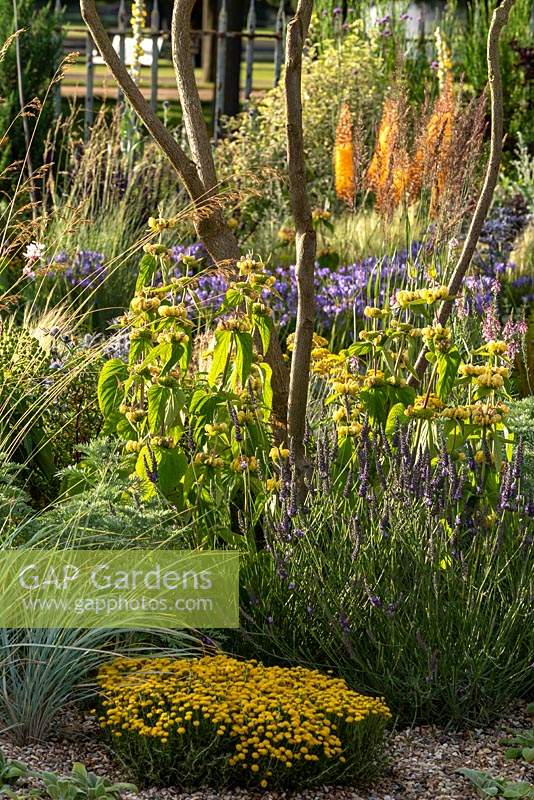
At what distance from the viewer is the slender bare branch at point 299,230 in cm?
368

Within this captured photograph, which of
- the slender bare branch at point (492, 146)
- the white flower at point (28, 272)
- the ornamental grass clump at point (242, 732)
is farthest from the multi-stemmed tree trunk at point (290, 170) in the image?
the ornamental grass clump at point (242, 732)

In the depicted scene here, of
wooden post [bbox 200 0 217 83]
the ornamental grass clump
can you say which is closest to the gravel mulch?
the ornamental grass clump

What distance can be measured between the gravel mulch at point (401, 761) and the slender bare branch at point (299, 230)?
1011mm

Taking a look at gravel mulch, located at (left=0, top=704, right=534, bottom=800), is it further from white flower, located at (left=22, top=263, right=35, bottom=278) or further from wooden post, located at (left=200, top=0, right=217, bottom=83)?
wooden post, located at (left=200, top=0, right=217, bottom=83)

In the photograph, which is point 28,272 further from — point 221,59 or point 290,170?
point 221,59

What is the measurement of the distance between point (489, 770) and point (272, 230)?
6.05 meters

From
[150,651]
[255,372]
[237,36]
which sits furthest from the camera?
[237,36]

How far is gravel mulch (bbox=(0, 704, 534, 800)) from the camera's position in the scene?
279 centimetres

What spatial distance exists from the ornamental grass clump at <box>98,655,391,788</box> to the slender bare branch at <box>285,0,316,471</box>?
102 cm

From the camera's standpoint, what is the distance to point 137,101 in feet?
13.3

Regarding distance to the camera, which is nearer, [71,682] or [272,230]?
[71,682]

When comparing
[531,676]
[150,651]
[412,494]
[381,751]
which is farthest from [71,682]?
[531,676]

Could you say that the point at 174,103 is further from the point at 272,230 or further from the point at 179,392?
the point at 179,392

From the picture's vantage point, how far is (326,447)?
136 inches
